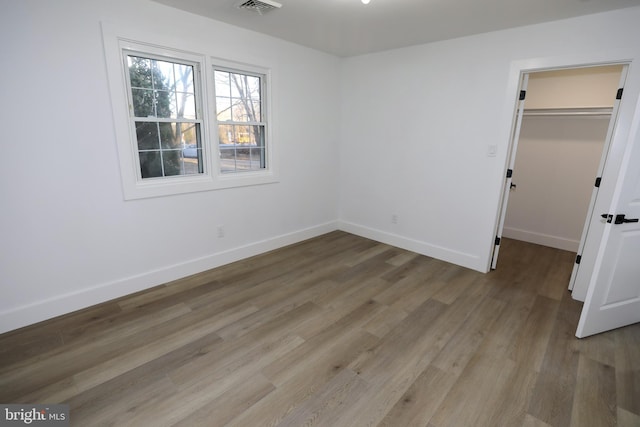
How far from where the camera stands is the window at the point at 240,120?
3.40 meters

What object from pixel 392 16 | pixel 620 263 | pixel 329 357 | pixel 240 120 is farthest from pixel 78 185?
pixel 620 263

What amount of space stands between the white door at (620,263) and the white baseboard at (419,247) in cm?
119

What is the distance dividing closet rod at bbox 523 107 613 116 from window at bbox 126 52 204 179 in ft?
14.7

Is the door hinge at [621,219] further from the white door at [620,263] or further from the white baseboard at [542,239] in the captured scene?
the white baseboard at [542,239]

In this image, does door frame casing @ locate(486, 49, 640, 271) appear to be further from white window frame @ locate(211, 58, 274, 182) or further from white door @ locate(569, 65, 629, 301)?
white window frame @ locate(211, 58, 274, 182)

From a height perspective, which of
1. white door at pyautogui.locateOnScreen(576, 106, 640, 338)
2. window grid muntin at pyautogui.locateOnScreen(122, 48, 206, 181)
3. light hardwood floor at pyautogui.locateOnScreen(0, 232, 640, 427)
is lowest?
light hardwood floor at pyautogui.locateOnScreen(0, 232, 640, 427)

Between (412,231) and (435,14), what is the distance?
2.53 m

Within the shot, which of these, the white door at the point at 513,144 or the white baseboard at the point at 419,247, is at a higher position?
the white door at the point at 513,144

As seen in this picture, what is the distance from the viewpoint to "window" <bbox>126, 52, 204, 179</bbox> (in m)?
2.80

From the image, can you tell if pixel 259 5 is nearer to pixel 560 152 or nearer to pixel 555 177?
pixel 560 152

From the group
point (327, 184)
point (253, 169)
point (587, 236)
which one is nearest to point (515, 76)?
point (587, 236)

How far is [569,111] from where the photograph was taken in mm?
4016

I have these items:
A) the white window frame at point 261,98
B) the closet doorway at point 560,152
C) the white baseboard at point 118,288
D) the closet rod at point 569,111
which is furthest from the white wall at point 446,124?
the white baseboard at point 118,288

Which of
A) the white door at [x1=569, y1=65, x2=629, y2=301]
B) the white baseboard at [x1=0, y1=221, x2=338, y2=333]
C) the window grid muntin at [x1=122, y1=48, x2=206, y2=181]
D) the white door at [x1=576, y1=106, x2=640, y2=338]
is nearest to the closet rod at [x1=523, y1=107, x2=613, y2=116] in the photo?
the white door at [x1=569, y1=65, x2=629, y2=301]
